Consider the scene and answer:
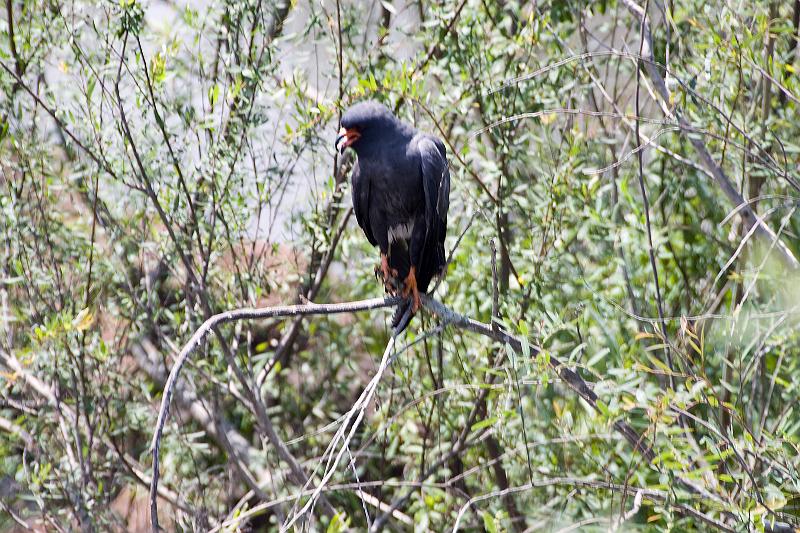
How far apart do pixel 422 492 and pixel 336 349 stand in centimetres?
132

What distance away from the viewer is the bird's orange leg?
3.51 meters

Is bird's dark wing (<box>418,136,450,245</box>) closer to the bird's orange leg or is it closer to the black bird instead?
the black bird

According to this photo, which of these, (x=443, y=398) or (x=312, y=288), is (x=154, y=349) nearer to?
(x=312, y=288)

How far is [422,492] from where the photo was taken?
14.2ft

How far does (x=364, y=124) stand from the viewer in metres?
Answer: 3.59

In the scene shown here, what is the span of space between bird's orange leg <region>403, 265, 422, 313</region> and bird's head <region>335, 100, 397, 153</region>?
0.53m

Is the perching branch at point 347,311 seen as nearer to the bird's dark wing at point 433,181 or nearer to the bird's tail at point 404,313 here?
the bird's tail at point 404,313

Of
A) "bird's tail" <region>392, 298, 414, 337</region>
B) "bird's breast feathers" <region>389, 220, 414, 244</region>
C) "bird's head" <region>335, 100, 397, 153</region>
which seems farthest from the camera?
"bird's breast feathers" <region>389, 220, 414, 244</region>

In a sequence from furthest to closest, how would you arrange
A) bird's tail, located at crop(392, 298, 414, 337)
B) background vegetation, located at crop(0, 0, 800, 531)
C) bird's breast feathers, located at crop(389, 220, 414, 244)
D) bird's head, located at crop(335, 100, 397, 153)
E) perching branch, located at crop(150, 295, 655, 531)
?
background vegetation, located at crop(0, 0, 800, 531) < bird's breast feathers, located at crop(389, 220, 414, 244) < bird's head, located at crop(335, 100, 397, 153) < bird's tail, located at crop(392, 298, 414, 337) < perching branch, located at crop(150, 295, 655, 531)

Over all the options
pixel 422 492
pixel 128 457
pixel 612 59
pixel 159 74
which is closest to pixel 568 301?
pixel 422 492

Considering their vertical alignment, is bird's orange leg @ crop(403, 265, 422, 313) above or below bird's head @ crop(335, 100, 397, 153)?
below

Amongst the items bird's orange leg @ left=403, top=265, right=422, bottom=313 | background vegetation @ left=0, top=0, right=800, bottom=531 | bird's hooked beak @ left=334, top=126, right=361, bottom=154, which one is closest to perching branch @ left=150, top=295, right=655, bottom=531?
bird's orange leg @ left=403, top=265, right=422, bottom=313

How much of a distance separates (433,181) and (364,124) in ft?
1.15

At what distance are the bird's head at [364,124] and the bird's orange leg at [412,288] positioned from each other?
53cm
